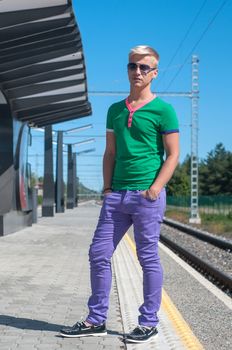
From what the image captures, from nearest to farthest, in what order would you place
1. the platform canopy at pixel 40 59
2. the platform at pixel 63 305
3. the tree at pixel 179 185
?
the platform at pixel 63 305
the platform canopy at pixel 40 59
the tree at pixel 179 185

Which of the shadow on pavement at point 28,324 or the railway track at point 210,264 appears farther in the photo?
the railway track at point 210,264

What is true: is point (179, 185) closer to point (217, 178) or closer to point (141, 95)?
point (217, 178)

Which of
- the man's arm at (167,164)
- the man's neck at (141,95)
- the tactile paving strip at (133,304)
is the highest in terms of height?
the man's neck at (141,95)

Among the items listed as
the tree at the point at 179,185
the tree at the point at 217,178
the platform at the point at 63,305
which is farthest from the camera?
the tree at the point at 179,185

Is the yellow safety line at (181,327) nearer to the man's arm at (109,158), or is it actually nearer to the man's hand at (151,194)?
the man's hand at (151,194)

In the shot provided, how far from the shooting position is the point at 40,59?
1567 cm

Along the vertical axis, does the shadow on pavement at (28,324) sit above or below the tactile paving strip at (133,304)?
above

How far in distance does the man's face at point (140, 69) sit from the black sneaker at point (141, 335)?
1.94 meters

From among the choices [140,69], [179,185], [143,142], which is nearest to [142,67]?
[140,69]

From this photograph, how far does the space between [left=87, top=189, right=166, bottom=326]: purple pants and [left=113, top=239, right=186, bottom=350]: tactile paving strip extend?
0.21 metres

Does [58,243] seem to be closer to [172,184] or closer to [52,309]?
[52,309]

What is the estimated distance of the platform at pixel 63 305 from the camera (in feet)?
17.0

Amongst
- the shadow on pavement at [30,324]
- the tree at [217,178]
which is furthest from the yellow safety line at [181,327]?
the tree at [217,178]

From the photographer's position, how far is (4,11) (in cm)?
1212
